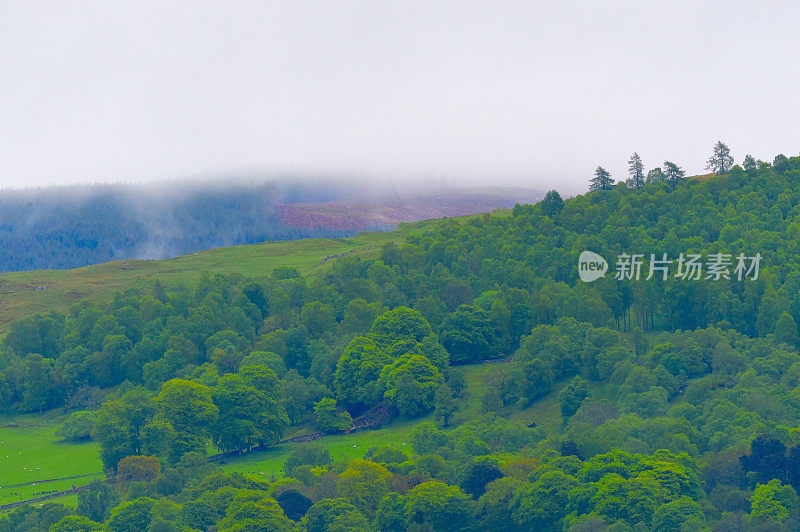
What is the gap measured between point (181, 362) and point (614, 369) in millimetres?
63386

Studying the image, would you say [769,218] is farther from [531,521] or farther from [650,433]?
[531,521]

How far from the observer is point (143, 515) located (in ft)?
254

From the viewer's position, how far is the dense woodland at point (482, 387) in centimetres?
7650

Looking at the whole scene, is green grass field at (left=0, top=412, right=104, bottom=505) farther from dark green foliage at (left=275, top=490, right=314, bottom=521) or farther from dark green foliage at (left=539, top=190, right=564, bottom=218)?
dark green foliage at (left=539, top=190, right=564, bottom=218)

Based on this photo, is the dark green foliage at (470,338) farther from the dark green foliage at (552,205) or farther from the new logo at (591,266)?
the dark green foliage at (552,205)

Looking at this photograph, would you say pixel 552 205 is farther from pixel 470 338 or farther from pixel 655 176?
pixel 470 338

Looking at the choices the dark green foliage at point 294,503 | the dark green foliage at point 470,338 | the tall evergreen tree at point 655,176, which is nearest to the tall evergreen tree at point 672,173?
the tall evergreen tree at point 655,176

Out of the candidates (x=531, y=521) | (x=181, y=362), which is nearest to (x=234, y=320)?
(x=181, y=362)

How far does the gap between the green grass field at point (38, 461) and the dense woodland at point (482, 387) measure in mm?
4285

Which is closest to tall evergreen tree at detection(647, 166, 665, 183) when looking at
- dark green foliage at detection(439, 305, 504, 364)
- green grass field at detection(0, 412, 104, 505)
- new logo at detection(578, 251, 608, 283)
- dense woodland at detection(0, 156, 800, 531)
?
dense woodland at detection(0, 156, 800, 531)

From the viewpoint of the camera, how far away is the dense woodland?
251 feet

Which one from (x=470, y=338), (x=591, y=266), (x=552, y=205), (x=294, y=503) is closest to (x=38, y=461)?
(x=294, y=503)

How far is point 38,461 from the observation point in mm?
112625

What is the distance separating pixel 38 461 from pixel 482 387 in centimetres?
5259
